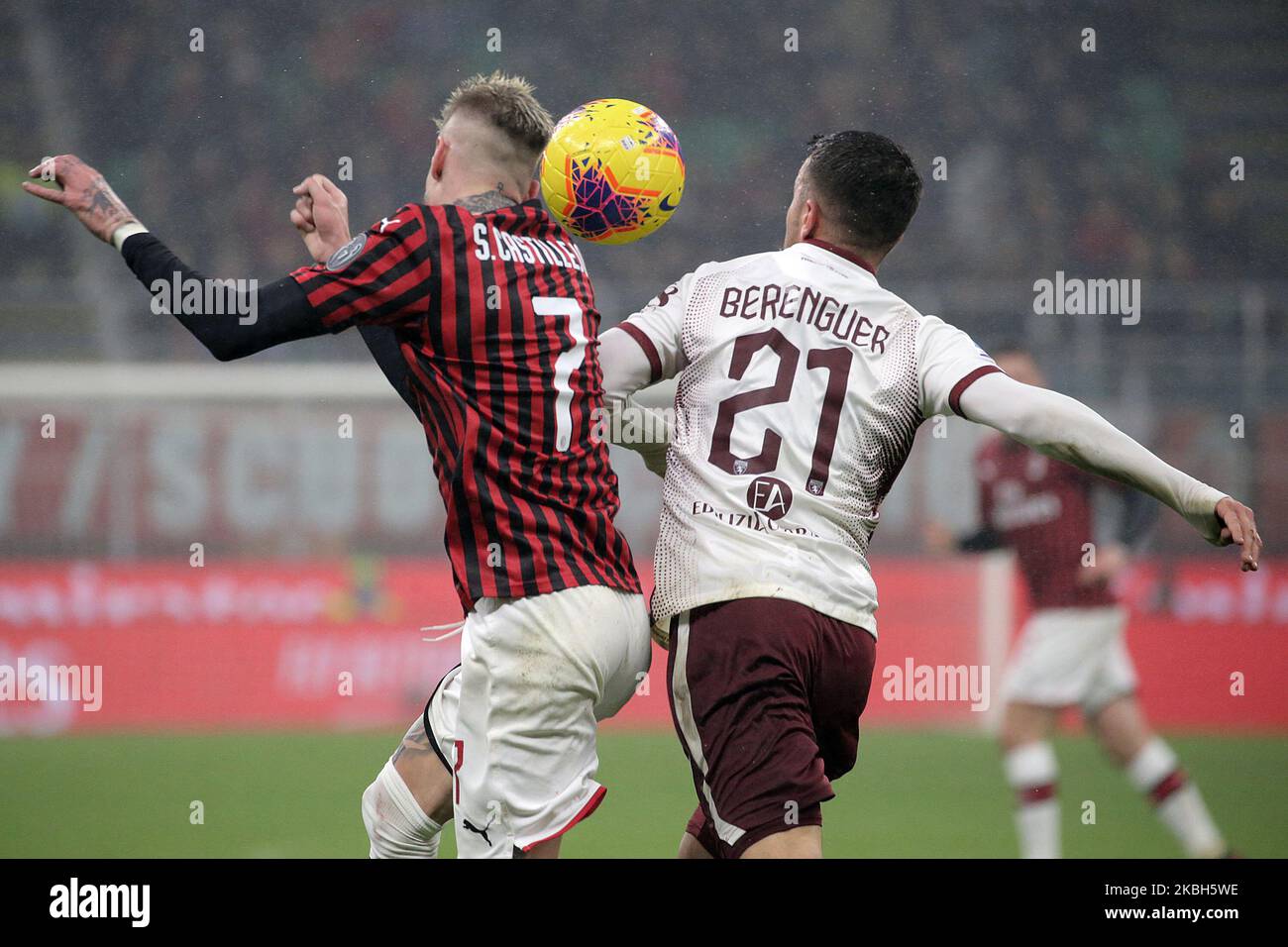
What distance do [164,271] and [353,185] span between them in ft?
20.9

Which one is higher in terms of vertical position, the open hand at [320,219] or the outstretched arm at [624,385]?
the open hand at [320,219]

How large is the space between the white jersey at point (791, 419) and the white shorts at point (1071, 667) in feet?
9.17

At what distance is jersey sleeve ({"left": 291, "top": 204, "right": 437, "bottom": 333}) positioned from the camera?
263 cm

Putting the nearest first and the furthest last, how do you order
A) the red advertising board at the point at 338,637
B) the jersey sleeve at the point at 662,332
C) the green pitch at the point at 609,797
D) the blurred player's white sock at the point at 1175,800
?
the jersey sleeve at the point at 662,332, the blurred player's white sock at the point at 1175,800, the green pitch at the point at 609,797, the red advertising board at the point at 338,637

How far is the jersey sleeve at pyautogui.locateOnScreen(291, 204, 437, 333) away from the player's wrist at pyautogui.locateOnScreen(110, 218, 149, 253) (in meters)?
0.39

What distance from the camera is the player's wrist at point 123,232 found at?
9.13 ft

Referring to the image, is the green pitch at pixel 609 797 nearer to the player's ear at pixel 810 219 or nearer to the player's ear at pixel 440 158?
the player's ear at pixel 810 219

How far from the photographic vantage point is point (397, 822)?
10.1 ft

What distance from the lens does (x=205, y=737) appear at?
796 cm

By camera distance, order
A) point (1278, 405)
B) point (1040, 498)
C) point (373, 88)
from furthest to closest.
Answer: point (373, 88) → point (1278, 405) → point (1040, 498)

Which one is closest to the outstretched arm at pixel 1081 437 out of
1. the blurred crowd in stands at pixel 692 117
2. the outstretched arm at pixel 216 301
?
the outstretched arm at pixel 216 301

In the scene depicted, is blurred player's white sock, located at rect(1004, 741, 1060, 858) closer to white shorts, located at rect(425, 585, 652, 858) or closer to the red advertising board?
the red advertising board
